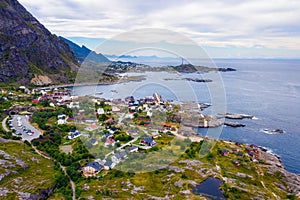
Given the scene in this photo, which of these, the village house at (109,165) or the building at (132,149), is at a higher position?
the building at (132,149)

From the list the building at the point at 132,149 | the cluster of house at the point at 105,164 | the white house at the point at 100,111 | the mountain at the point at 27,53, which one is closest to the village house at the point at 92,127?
the white house at the point at 100,111

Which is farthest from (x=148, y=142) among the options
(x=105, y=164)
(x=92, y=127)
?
(x=92, y=127)

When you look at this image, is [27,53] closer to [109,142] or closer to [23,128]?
[23,128]

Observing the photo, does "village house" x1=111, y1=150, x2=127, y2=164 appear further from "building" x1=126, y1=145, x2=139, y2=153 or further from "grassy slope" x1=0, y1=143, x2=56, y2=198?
"grassy slope" x1=0, y1=143, x2=56, y2=198

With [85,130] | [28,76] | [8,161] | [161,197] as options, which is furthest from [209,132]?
[28,76]

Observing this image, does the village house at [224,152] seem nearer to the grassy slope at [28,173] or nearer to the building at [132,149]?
the building at [132,149]

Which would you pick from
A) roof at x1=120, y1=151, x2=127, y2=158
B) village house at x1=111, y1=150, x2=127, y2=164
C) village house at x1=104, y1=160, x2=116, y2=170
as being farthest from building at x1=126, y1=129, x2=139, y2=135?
village house at x1=104, y1=160, x2=116, y2=170
